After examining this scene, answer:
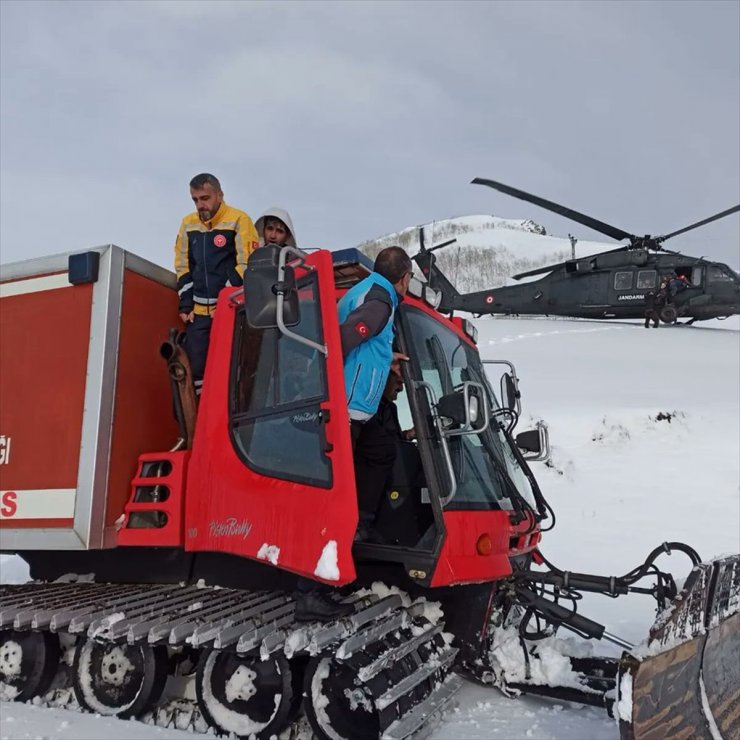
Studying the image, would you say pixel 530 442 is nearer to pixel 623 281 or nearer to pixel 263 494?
pixel 263 494

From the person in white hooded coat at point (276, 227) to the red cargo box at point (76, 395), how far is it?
0.69 metres

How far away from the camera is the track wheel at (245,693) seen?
10.9 ft

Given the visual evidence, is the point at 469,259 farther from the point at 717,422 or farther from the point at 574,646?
the point at 574,646

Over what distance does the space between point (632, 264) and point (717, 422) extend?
8.48 metres

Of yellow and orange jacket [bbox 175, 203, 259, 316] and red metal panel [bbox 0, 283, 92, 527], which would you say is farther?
yellow and orange jacket [bbox 175, 203, 259, 316]

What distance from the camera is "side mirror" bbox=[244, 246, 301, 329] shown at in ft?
10.4

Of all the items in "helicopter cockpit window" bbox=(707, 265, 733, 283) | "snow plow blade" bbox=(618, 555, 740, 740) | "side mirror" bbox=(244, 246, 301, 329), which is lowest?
"snow plow blade" bbox=(618, 555, 740, 740)

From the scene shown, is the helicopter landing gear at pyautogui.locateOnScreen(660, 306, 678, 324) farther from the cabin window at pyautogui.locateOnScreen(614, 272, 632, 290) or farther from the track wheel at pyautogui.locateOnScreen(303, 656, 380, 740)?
the track wheel at pyautogui.locateOnScreen(303, 656, 380, 740)

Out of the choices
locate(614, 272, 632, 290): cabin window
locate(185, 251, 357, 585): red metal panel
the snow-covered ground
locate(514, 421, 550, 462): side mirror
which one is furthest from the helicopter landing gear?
locate(185, 251, 357, 585): red metal panel

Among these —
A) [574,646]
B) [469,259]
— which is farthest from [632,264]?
[469,259]

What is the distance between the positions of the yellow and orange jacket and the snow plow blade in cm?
278

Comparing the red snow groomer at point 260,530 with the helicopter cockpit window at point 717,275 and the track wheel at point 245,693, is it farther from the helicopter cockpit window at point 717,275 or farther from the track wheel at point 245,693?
the helicopter cockpit window at point 717,275

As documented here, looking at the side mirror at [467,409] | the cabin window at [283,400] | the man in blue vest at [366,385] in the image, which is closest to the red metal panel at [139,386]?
the cabin window at [283,400]

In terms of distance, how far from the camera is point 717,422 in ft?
40.5
